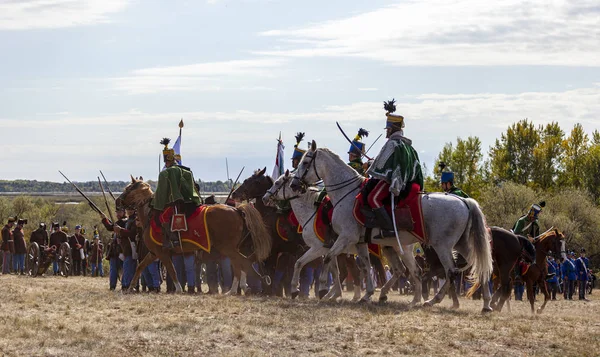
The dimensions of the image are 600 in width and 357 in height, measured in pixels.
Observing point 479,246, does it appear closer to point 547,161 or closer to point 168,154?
point 168,154

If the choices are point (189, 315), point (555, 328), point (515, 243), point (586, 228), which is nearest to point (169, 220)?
point (189, 315)

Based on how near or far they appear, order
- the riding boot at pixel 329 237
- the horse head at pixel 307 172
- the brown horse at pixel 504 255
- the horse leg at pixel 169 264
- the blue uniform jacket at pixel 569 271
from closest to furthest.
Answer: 1. the horse head at pixel 307 172
2. the riding boot at pixel 329 237
3. the brown horse at pixel 504 255
4. the horse leg at pixel 169 264
5. the blue uniform jacket at pixel 569 271

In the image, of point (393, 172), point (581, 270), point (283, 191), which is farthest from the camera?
point (581, 270)

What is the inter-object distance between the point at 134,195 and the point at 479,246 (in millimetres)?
7197

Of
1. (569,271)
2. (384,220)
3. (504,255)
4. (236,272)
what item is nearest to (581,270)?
(569,271)

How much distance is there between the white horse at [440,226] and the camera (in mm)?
15242

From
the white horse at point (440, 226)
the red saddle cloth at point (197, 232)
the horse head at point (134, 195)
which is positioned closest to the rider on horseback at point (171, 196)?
the red saddle cloth at point (197, 232)

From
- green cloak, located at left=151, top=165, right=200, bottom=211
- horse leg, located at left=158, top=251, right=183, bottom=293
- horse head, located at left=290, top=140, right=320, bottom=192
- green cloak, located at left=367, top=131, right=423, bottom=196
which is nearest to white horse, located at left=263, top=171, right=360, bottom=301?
horse head, located at left=290, top=140, right=320, bottom=192

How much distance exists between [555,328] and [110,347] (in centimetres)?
624

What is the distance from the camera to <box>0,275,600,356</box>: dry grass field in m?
11.3

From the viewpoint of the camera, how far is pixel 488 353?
11.5 m

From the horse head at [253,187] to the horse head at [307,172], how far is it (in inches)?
91.2

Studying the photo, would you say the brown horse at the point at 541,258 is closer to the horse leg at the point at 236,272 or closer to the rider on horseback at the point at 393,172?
the rider on horseback at the point at 393,172

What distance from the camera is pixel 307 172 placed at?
16.8 metres
